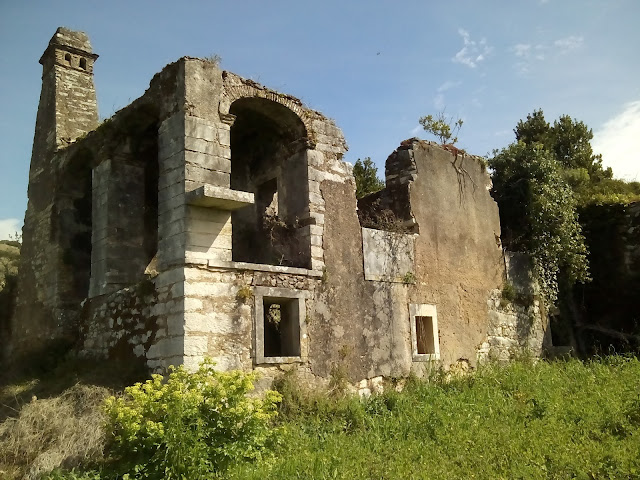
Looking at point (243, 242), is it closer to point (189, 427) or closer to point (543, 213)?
point (189, 427)

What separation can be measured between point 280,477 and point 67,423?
2595 millimetres

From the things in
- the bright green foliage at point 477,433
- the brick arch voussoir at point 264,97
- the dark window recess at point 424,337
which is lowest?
the bright green foliage at point 477,433

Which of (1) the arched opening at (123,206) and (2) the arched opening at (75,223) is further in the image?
(2) the arched opening at (75,223)

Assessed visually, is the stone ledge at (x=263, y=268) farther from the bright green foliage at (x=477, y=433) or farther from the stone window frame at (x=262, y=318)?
the bright green foliage at (x=477, y=433)

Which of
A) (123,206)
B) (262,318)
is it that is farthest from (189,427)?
(123,206)

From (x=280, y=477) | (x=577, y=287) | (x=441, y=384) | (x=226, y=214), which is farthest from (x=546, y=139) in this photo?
(x=280, y=477)

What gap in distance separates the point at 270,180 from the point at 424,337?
3707mm

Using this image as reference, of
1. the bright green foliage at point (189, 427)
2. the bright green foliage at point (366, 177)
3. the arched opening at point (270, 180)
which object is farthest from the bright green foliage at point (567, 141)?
the bright green foliage at point (189, 427)

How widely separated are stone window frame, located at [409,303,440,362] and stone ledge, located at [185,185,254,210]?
3.57 m

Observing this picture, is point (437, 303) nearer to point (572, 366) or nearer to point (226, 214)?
point (572, 366)

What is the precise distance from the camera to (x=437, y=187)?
11391 mm

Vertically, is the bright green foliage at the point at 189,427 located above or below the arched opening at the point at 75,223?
below

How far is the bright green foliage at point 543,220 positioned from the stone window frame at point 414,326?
11.3 ft

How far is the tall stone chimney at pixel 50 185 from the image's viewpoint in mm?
10570
